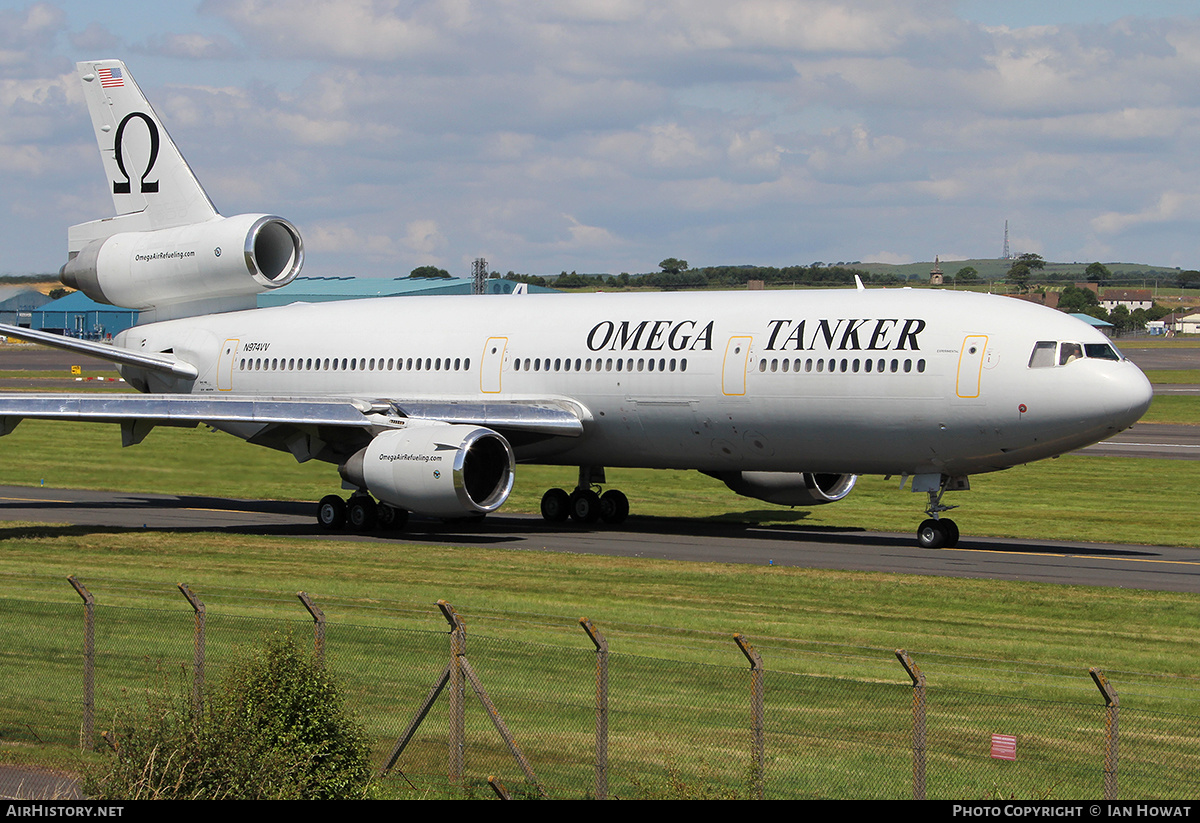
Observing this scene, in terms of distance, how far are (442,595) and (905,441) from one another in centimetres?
1030

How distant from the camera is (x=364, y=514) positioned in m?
32.7

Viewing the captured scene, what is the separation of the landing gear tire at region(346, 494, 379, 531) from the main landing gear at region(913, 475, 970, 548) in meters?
12.1

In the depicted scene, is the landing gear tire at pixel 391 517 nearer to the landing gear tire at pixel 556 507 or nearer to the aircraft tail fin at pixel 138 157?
the landing gear tire at pixel 556 507

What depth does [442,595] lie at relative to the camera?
22.6m

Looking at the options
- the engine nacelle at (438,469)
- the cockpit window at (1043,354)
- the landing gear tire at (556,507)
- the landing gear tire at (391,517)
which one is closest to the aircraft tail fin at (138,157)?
the landing gear tire at (391,517)

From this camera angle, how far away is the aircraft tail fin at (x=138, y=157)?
3862 centimetres

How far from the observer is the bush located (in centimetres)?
1078

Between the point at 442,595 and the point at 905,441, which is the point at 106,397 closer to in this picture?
the point at 442,595

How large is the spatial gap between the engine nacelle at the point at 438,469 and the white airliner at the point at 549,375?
0.16 feet

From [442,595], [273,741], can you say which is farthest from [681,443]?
[273,741]

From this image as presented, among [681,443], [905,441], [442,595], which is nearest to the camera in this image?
[442,595]

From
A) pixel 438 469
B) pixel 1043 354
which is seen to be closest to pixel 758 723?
pixel 1043 354
